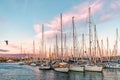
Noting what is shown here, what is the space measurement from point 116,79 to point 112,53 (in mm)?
56537

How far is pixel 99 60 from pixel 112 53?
14.6 meters

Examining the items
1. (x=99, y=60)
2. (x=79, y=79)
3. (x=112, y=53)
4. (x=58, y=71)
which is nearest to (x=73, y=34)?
(x=58, y=71)

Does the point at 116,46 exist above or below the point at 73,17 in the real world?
below

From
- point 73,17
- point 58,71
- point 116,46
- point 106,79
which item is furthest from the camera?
point 116,46

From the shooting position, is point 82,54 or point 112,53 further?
point 112,53

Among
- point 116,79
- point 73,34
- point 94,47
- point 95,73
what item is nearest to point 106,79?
point 116,79

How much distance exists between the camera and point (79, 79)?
57.2 metres

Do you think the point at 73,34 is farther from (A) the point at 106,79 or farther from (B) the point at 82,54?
(A) the point at 106,79

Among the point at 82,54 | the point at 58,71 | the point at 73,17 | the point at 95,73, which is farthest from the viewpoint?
the point at 82,54

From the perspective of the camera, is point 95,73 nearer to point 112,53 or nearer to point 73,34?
point 73,34

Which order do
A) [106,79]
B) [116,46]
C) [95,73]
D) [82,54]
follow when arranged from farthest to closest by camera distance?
[116,46]
[82,54]
[95,73]
[106,79]

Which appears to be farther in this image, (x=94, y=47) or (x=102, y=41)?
(x=102, y=41)

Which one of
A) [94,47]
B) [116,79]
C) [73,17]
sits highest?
[73,17]

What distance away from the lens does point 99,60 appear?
100 m
